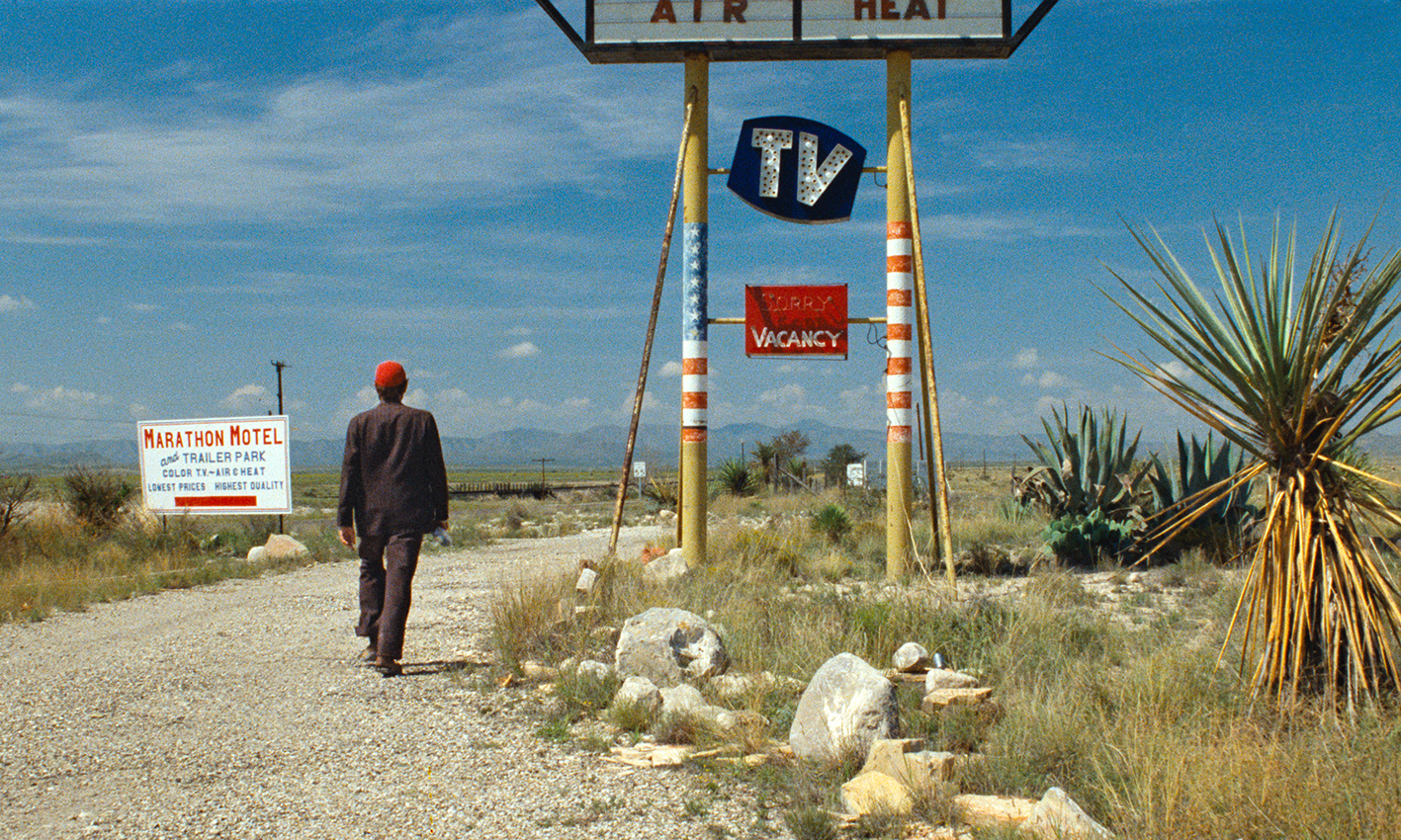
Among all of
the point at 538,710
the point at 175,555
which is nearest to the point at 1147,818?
the point at 538,710

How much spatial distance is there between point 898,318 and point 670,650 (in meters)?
5.52

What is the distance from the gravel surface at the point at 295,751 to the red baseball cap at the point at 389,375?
81.1 inches

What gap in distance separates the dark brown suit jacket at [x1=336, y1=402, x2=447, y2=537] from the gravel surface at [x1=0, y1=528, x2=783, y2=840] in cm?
109

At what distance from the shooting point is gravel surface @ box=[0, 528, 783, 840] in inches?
170

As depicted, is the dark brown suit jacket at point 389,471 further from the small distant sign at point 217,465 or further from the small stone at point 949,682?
the small distant sign at point 217,465

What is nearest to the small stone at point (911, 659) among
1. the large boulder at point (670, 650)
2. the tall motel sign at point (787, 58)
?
the large boulder at point (670, 650)

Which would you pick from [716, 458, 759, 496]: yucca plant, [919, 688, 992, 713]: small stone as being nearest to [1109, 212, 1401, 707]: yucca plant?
[919, 688, 992, 713]: small stone

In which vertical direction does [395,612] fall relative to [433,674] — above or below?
above

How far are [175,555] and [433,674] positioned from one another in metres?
10.4

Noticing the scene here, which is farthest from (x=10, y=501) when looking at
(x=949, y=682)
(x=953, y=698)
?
(x=953, y=698)

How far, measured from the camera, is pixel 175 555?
15438mm

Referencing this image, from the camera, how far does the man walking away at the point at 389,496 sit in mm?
7148

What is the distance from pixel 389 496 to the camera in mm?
7215

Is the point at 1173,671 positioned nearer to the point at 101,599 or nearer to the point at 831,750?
the point at 831,750
